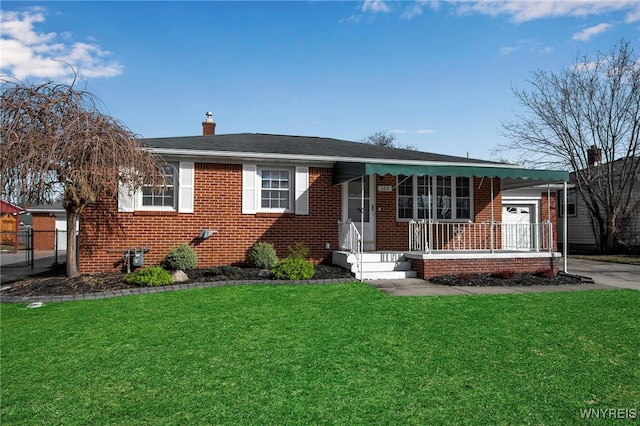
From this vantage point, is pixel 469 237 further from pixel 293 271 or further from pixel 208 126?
pixel 208 126

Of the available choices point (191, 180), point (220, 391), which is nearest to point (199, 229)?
point (191, 180)

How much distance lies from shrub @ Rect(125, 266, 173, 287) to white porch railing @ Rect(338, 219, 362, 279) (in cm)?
437

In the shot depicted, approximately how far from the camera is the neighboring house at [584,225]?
21.6 m

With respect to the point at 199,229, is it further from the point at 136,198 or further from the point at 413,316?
the point at 413,316

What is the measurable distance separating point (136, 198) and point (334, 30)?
270 inches

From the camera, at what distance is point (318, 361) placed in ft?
15.6

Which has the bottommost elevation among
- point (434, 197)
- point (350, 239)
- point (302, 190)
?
point (350, 239)

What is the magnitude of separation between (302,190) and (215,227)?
2608mm

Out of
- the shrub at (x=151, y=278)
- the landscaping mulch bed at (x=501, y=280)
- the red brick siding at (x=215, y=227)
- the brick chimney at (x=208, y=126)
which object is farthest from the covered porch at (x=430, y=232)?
the brick chimney at (x=208, y=126)

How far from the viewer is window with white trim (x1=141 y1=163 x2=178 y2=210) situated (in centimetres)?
1138

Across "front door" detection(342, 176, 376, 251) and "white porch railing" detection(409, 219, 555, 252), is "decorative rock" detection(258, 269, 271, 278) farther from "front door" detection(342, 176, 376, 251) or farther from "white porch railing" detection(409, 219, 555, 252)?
"white porch railing" detection(409, 219, 555, 252)

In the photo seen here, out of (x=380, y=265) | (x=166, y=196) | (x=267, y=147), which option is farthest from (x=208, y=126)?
(x=380, y=265)

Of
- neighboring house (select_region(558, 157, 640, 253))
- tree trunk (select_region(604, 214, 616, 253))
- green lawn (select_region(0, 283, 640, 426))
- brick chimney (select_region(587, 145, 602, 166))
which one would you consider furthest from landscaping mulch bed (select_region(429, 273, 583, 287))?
brick chimney (select_region(587, 145, 602, 166))

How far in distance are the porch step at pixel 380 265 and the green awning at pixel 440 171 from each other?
2.11m
